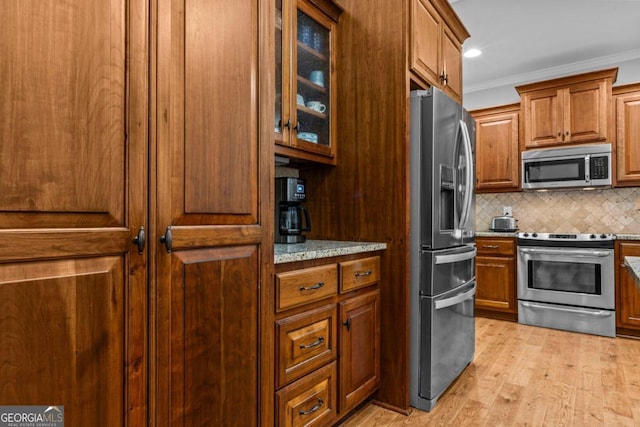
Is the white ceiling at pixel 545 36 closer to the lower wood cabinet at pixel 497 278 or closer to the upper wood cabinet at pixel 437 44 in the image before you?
the upper wood cabinet at pixel 437 44

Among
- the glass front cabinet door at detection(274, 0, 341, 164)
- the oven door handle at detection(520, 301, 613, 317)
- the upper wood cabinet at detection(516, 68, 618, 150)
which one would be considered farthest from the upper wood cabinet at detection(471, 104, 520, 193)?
the glass front cabinet door at detection(274, 0, 341, 164)

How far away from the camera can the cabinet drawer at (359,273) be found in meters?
1.82

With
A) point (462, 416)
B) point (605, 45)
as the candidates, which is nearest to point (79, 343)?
point (462, 416)

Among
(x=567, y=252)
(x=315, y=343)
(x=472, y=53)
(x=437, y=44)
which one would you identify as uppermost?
(x=472, y=53)

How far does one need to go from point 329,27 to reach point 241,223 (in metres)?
1.59

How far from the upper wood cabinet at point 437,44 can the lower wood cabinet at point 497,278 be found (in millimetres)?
1816

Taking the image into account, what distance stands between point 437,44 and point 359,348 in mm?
1943

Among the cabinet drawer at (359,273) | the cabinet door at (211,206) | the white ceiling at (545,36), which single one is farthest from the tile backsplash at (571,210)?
the cabinet door at (211,206)

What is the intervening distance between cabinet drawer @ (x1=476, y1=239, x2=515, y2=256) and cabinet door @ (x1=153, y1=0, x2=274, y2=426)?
132 inches

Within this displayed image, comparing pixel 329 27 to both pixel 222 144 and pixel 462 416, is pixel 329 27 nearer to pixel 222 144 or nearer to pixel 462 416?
pixel 222 144

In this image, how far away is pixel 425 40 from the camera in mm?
2254

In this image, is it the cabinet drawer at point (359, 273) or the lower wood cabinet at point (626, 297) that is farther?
the lower wood cabinet at point (626, 297)

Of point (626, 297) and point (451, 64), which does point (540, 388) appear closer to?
point (626, 297)

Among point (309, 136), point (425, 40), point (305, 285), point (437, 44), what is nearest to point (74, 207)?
point (305, 285)
